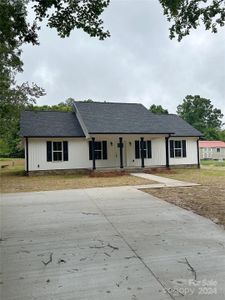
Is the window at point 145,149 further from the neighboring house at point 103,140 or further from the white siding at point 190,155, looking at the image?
the white siding at point 190,155

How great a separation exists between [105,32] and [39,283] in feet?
17.3

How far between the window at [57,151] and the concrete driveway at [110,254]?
12623 mm

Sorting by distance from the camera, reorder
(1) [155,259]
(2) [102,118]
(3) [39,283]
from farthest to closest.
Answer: (2) [102,118], (1) [155,259], (3) [39,283]

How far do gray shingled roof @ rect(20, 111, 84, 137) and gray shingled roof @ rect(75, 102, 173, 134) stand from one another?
115cm

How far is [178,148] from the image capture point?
23656 millimetres

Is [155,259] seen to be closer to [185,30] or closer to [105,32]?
[105,32]

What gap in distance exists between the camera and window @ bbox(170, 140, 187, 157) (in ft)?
77.1

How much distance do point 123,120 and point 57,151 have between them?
5364 mm

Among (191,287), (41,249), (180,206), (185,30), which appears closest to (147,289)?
(191,287)

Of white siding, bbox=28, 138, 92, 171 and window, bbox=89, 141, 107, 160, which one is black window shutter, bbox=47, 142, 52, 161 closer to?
white siding, bbox=28, 138, 92, 171

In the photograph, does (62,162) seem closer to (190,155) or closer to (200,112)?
(190,155)

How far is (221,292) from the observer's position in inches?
123

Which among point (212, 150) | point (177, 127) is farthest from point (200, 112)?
point (177, 127)

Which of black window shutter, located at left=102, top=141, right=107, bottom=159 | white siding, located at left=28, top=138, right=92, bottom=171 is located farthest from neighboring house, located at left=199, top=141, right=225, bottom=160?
white siding, located at left=28, top=138, right=92, bottom=171
